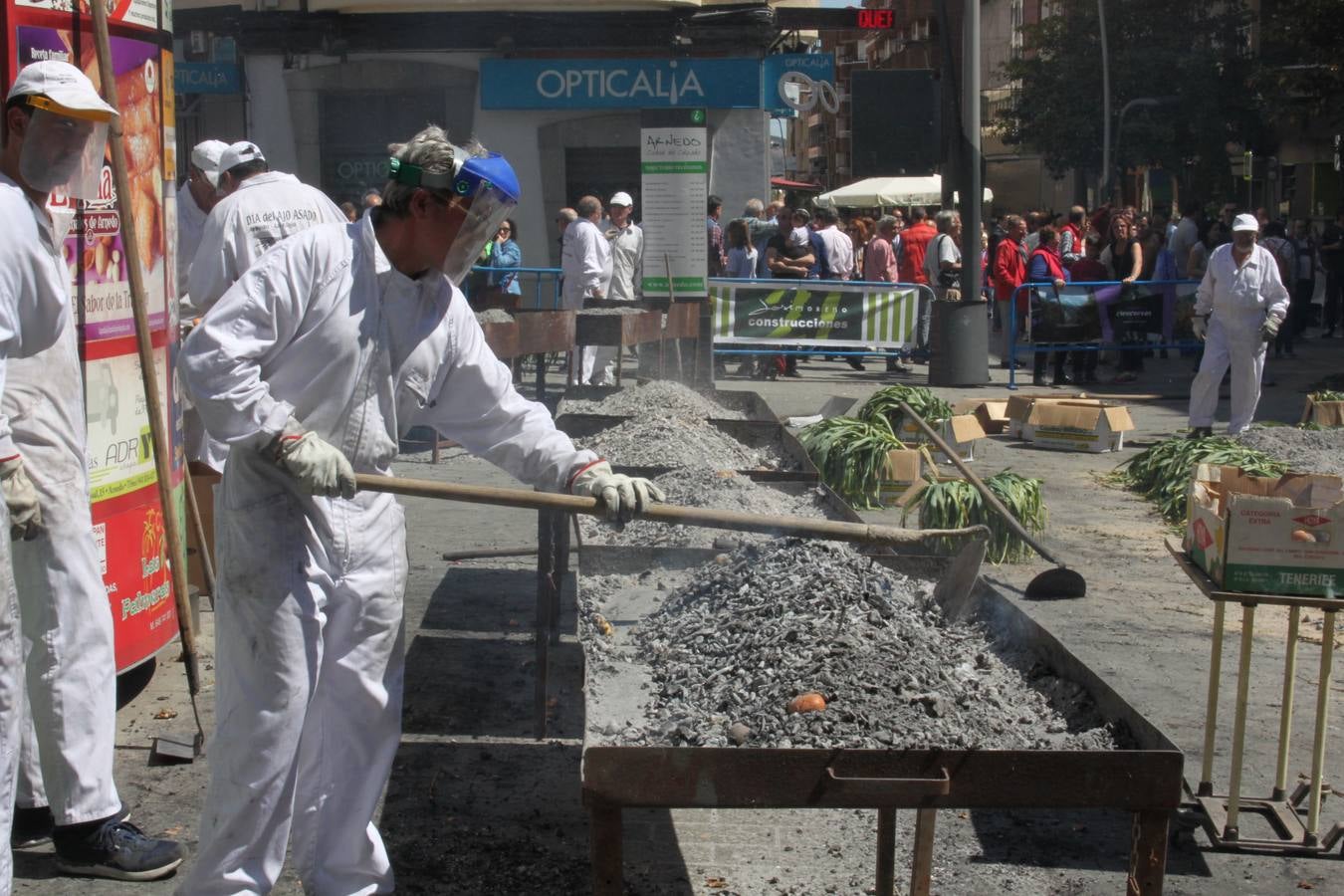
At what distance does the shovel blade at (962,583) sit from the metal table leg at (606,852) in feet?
6.73

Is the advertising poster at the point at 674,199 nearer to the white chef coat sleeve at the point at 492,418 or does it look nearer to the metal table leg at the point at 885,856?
the white chef coat sleeve at the point at 492,418

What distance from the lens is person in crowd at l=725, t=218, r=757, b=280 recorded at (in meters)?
17.9

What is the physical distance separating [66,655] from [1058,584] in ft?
15.1

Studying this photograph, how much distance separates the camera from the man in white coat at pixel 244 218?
5.87m

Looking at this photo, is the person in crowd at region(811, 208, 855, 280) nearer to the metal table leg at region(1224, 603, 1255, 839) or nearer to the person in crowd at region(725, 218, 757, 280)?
the person in crowd at region(725, 218, 757, 280)

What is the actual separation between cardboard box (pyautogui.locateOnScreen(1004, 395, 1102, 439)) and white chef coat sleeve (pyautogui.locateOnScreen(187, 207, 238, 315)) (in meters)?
8.29

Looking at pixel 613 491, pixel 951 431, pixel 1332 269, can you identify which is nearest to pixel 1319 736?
pixel 613 491

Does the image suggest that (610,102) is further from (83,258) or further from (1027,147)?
(1027,147)

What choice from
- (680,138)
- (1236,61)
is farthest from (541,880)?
(1236,61)

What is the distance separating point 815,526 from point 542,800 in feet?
4.89

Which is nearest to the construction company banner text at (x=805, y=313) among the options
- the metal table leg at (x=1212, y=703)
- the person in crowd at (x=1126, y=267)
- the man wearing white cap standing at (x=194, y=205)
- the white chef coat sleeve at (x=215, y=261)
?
the person in crowd at (x=1126, y=267)

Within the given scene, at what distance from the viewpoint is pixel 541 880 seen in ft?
13.9

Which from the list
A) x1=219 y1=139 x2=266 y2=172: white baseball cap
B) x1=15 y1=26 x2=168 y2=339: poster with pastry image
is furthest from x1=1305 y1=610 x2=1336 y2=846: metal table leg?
x1=219 y1=139 x2=266 y2=172: white baseball cap

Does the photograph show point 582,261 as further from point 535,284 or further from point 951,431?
point 951,431
